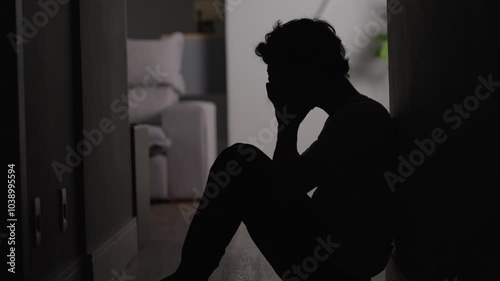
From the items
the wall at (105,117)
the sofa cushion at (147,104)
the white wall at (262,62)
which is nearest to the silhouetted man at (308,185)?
the wall at (105,117)

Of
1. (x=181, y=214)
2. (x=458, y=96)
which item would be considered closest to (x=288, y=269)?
(x=458, y=96)

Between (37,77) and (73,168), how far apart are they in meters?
0.43

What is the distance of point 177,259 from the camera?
279 centimetres

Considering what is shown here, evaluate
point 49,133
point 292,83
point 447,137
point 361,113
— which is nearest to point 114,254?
point 49,133

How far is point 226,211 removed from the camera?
1.70m

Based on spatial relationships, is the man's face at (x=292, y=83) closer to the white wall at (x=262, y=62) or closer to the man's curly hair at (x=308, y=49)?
the man's curly hair at (x=308, y=49)

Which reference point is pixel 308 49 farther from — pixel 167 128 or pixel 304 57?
pixel 167 128

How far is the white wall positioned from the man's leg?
2.65 metres

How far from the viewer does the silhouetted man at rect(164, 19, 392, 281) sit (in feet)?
5.27

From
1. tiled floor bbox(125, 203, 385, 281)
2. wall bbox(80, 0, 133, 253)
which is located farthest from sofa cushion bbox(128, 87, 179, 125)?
wall bbox(80, 0, 133, 253)

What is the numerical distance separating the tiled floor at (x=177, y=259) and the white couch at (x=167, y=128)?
695 millimetres

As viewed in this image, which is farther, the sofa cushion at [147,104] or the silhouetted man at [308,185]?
the sofa cushion at [147,104]

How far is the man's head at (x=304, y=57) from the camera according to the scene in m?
1.73

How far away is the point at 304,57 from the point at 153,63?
3151mm
